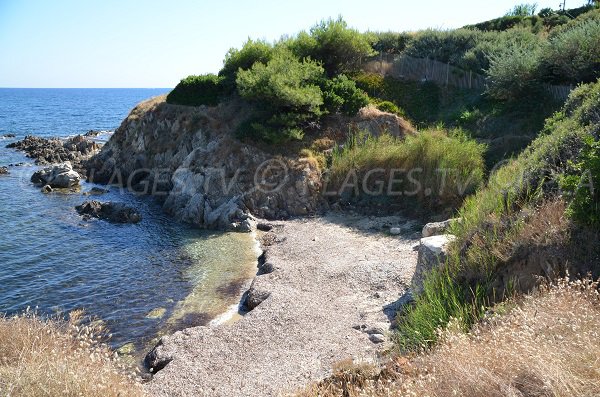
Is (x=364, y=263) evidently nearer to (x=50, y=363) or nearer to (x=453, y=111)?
(x=50, y=363)

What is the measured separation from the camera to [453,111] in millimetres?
27938

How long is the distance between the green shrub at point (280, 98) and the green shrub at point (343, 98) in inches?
24.2

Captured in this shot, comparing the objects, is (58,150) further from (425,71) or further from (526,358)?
(526,358)

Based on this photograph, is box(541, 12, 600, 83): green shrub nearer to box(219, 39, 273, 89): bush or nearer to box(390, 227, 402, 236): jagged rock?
box(390, 227, 402, 236): jagged rock

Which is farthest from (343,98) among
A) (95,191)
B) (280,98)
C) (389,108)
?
(95,191)

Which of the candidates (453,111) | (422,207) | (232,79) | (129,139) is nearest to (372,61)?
(453,111)

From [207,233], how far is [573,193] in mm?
15323

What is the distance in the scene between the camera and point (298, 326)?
41.2 ft

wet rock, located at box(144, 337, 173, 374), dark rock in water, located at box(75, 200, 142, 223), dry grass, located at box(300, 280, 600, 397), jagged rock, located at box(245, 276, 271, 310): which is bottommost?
wet rock, located at box(144, 337, 173, 374)

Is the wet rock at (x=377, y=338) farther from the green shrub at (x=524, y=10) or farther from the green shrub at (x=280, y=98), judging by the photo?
the green shrub at (x=524, y=10)

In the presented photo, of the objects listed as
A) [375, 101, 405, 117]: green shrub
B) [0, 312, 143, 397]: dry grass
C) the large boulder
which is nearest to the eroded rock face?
the large boulder

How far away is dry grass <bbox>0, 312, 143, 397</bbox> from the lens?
650 centimetres

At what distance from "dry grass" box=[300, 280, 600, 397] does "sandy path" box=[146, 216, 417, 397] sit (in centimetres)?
367

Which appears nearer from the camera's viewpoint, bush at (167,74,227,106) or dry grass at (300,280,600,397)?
dry grass at (300,280,600,397)
